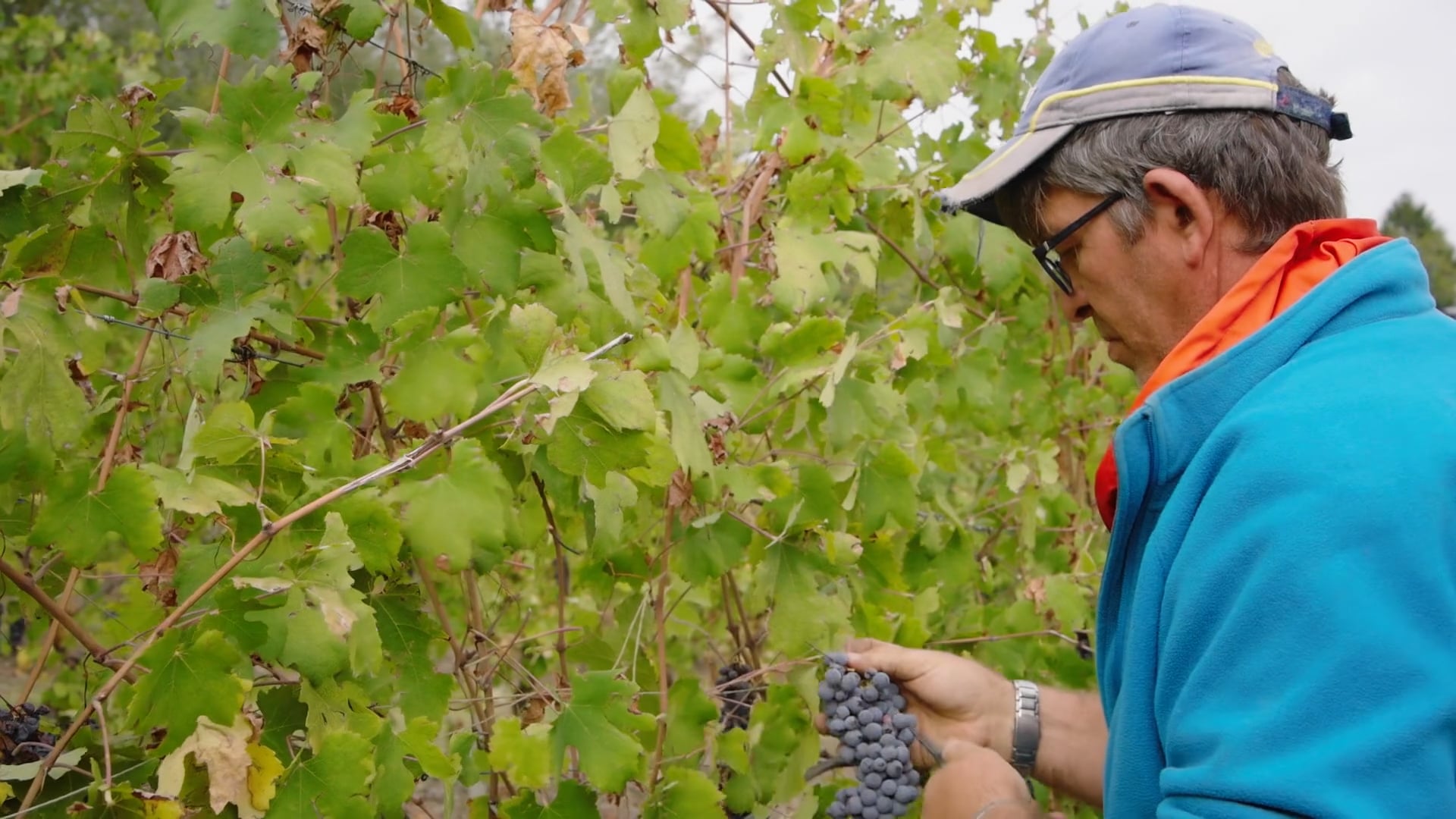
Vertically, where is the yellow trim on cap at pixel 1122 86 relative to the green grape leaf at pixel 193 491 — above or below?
above

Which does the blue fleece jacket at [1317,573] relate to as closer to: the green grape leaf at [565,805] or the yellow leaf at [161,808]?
the green grape leaf at [565,805]

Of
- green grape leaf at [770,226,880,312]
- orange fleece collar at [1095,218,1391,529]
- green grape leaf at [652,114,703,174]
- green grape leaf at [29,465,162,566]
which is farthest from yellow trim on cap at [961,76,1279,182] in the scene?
green grape leaf at [29,465,162,566]

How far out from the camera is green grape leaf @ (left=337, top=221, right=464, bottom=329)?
1.53 metres

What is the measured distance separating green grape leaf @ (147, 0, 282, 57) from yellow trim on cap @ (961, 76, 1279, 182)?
97cm

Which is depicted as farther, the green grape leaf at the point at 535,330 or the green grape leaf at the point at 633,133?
the green grape leaf at the point at 633,133

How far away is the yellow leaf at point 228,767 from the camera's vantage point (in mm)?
1330

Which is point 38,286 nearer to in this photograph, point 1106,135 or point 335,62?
point 335,62

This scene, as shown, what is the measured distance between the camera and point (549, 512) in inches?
72.3

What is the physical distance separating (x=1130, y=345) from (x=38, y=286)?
4.46 feet

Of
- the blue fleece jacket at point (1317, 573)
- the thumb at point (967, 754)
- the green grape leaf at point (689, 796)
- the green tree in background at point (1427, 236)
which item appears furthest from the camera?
the green tree in background at point (1427, 236)

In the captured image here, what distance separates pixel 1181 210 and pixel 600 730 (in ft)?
3.24

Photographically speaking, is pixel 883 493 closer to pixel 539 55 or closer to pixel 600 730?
pixel 600 730

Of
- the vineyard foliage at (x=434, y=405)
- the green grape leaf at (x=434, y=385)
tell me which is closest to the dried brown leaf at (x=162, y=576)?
the vineyard foliage at (x=434, y=405)

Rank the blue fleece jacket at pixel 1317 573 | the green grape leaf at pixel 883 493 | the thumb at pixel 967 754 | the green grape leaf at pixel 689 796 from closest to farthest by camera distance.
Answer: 1. the blue fleece jacket at pixel 1317 573
2. the thumb at pixel 967 754
3. the green grape leaf at pixel 689 796
4. the green grape leaf at pixel 883 493
